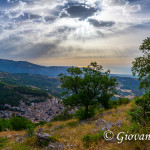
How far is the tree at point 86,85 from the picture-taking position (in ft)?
74.4

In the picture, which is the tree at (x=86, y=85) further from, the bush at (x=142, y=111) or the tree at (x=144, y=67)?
the bush at (x=142, y=111)

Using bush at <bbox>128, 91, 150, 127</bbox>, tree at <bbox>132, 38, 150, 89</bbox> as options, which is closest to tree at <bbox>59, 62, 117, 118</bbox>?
tree at <bbox>132, 38, 150, 89</bbox>

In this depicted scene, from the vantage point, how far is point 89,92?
23797 millimetres

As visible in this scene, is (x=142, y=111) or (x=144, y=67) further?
(x=144, y=67)

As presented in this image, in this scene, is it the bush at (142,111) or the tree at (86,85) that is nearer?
the bush at (142,111)

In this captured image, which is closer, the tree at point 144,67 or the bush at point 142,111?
the bush at point 142,111

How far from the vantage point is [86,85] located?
23438 millimetres

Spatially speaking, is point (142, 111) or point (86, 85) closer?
point (142, 111)

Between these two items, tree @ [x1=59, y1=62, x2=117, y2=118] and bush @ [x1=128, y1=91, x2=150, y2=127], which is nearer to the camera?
bush @ [x1=128, y1=91, x2=150, y2=127]

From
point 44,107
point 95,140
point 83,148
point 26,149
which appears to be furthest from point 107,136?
point 44,107

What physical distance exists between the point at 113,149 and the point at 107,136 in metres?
2.43

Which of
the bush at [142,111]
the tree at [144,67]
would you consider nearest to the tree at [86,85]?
the tree at [144,67]

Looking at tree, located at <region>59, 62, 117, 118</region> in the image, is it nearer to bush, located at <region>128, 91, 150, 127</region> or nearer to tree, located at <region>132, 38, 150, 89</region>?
tree, located at <region>132, 38, 150, 89</region>

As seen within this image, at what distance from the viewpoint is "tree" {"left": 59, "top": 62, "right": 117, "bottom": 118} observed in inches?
893
